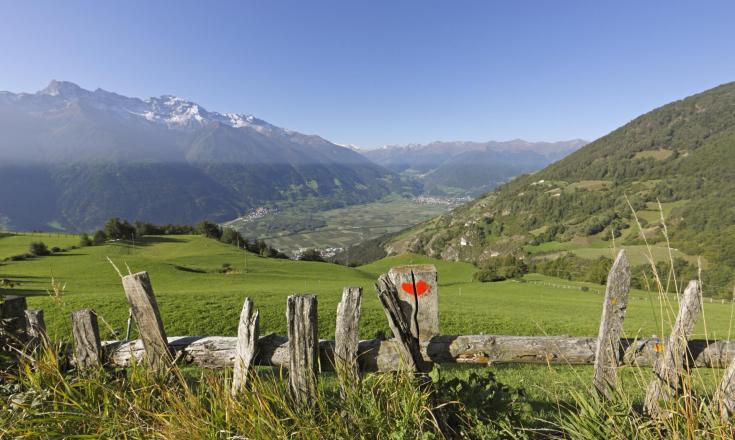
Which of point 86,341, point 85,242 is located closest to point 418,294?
point 86,341

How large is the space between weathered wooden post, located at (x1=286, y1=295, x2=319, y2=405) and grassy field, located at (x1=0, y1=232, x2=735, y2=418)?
6.93 feet

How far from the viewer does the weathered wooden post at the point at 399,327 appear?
147 inches

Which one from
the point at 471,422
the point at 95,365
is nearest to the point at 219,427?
the point at 95,365

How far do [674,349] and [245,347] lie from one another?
13.9 ft

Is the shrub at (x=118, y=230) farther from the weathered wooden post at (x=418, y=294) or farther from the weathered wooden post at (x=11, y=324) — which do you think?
the weathered wooden post at (x=418, y=294)

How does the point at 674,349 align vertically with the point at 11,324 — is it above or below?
below

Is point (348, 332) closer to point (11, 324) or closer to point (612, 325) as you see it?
point (612, 325)

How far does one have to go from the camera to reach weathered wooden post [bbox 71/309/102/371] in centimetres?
430

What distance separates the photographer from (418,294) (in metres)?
3.87

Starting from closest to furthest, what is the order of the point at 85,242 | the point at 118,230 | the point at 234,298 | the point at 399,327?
the point at 399,327 < the point at 234,298 < the point at 85,242 < the point at 118,230

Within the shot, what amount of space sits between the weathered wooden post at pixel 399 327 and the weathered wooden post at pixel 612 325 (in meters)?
1.88

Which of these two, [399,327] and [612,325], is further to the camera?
[399,327]

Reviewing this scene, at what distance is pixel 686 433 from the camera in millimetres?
2744

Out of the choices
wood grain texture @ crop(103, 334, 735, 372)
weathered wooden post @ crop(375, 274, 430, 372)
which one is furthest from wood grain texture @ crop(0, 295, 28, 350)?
weathered wooden post @ crop(375, 274, 430, 372)
